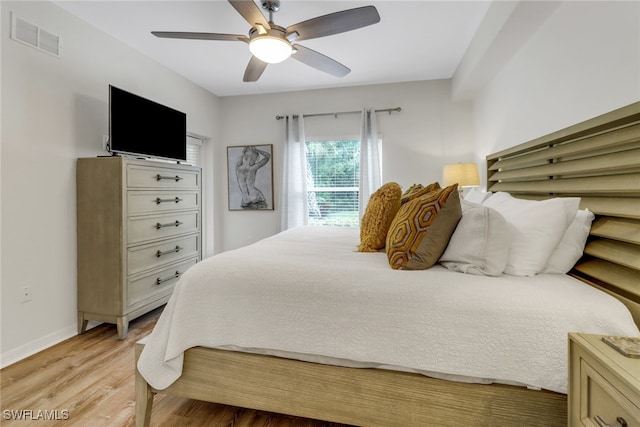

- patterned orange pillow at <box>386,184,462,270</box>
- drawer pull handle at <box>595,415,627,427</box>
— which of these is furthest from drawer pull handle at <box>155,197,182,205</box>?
drawer pull handle at <box>595,415,627,427</box>

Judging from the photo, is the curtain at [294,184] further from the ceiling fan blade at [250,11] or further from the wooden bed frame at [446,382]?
the wooden bed frame at [446,382]

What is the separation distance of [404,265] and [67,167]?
8.63 feet

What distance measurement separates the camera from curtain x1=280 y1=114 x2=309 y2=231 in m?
4.20

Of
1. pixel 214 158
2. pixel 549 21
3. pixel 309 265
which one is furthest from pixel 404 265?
pixel 214 158

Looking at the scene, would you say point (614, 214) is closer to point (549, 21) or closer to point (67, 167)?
point (549, 21)

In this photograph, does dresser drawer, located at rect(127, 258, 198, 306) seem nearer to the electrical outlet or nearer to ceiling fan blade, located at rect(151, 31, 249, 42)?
the electrical outlet

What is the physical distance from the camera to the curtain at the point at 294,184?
13.8 feet

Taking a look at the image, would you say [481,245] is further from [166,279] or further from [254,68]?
[166,279]

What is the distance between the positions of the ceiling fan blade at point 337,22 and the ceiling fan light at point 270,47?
10 cm

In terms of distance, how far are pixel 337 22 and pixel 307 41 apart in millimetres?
Result: 1027

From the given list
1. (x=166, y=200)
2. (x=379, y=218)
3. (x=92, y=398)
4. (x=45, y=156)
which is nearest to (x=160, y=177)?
(x=166, y=200)

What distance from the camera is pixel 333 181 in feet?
13.9

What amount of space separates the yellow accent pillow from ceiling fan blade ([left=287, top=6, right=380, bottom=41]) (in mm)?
1061

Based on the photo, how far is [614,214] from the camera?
1.30 m
